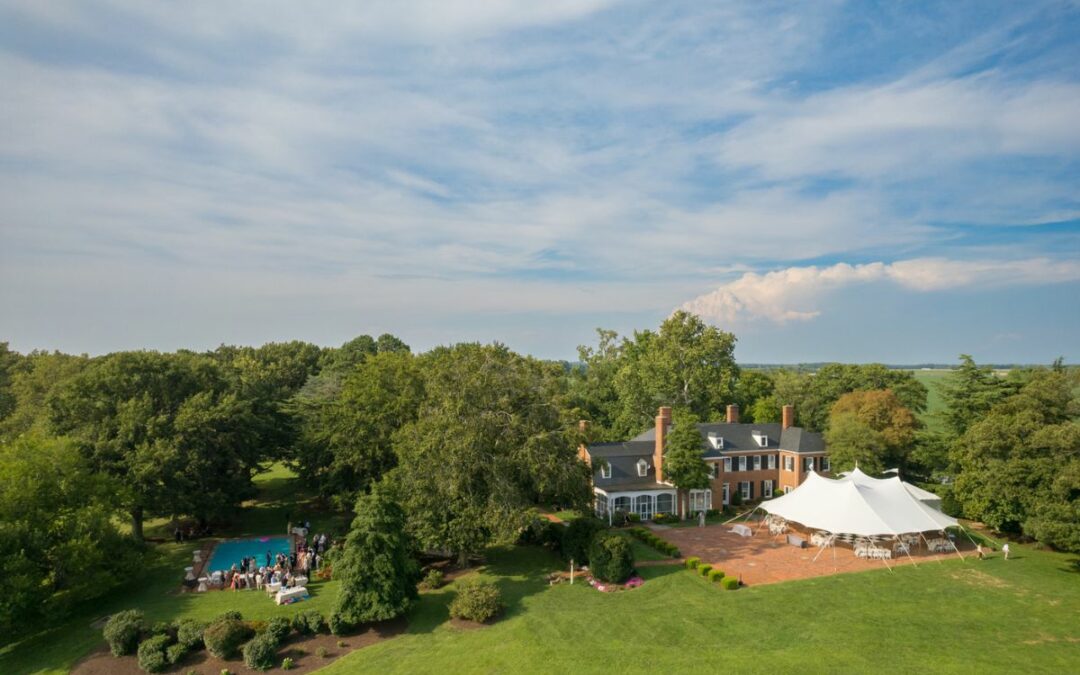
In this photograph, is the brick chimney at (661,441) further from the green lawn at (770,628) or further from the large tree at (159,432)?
the large tree at (159,432)

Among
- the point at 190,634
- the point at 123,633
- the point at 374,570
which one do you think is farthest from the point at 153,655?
the point at 374,570

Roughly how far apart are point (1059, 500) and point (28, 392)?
7109 centimetres

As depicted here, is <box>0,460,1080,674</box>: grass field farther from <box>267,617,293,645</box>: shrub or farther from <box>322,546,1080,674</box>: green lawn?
<box>267,617,293,645</box>: shrub

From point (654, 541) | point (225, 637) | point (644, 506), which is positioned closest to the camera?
point (225, 637)

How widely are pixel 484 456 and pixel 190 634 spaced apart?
13112mm

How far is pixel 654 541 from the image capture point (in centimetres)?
3177

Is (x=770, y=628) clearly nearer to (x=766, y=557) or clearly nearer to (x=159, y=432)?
(x=766, y=557)

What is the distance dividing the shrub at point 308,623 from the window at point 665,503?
2344 cm

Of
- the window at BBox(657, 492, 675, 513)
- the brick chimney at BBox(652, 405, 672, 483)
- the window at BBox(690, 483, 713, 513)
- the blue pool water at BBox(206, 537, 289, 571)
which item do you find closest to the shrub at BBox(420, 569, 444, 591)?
the blue pool water at BBox(206, 537, 289, 571)

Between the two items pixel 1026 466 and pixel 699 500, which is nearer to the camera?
pixel 1026 466

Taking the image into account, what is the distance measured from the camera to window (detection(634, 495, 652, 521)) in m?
38.1

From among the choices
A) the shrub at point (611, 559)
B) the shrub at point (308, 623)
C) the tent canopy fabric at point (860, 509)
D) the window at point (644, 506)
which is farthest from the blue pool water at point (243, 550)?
the tent canopy fabric at point (860, 509)

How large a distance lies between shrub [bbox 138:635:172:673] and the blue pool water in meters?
9.35

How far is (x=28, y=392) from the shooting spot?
47.4m
